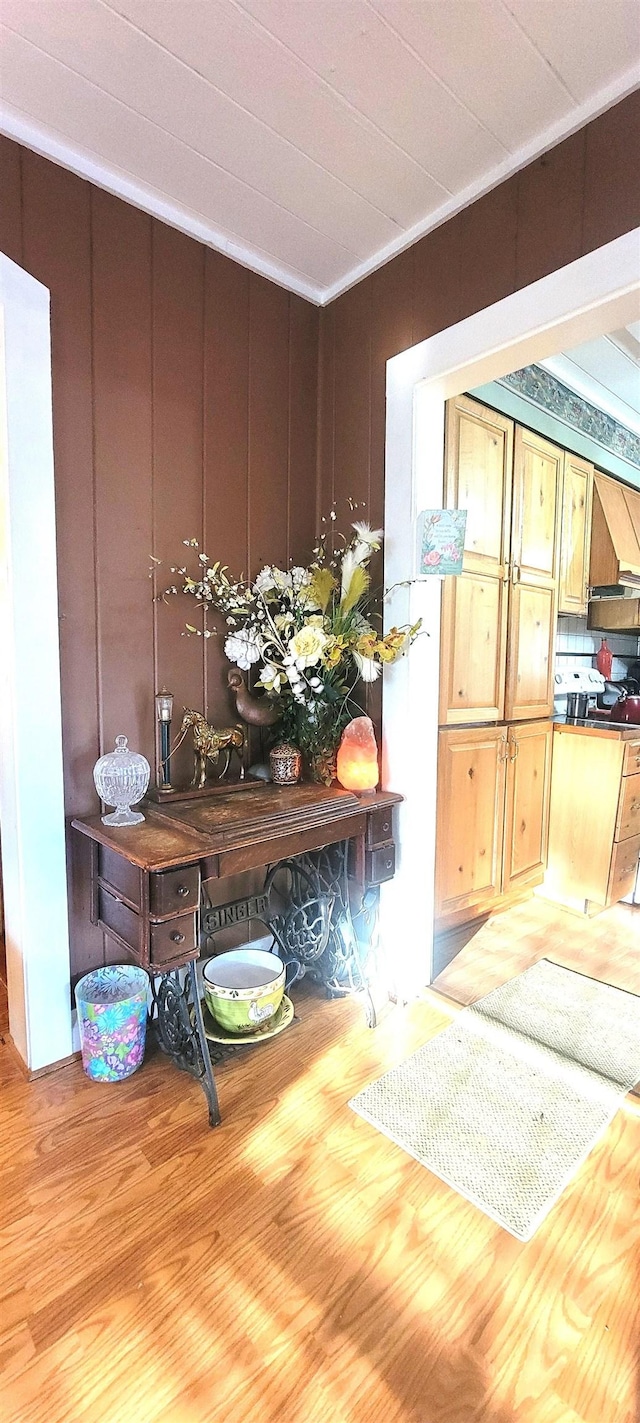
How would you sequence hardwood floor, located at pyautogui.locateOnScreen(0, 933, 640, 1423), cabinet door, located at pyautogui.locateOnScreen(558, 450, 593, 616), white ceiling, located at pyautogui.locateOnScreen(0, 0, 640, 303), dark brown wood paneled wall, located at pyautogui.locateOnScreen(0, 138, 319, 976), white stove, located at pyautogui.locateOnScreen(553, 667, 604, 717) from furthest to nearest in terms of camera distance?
white stove, located at pyautogui.locateOnScreen(553, 667, 604, 717)
cabinet door, located at pyautogui.locateOnScreen(558, 450, 593, 616)
dark brown wood paneled wall, located at pyautogui.locateOnScreen(0, 138, 319, 976)
white ceiling, located at pyautogui.locateOnScreen(0, 0, 640, 303)
hardwood floor, located at pyautogui.locateOnScreen(0, 933, 640, 1423)

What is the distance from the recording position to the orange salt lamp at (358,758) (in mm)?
1880

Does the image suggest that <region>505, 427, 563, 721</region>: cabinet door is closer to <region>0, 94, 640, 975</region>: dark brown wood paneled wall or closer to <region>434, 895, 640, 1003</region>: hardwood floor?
<region>0, 94, 640, 975</region>: dark brown wood paneled wall

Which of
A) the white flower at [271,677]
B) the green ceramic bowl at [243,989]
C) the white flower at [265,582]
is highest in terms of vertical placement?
the white flower at [265,582]

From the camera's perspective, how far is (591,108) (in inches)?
56.6

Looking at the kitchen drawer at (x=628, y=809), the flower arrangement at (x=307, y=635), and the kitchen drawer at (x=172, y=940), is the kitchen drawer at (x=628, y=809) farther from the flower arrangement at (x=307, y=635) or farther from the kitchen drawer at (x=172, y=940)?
the kitchen drawer at (x=172, y=940)

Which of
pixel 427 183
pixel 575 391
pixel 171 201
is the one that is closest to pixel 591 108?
pixel 427 183

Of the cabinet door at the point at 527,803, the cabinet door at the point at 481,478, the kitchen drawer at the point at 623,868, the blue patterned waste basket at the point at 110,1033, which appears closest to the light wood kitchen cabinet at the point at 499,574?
the cabinet door at the point at 481,478

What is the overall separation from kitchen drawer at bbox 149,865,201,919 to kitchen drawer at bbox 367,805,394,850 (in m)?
0.61

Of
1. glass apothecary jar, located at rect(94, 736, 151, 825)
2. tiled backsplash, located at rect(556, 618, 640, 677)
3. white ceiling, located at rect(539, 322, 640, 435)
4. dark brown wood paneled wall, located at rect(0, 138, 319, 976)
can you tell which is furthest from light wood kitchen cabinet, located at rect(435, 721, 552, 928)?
white ceiling, located at rect(539, 322, 640, 435)

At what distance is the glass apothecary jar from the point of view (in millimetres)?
1608

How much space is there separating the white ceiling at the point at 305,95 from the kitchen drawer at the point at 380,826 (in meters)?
→ 1.81

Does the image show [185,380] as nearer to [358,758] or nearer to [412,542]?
[412,542]

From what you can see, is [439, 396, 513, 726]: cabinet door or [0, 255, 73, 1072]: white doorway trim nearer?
[0, 255, 73, 1072]: white doorway trim

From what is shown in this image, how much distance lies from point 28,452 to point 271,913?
163 cm
